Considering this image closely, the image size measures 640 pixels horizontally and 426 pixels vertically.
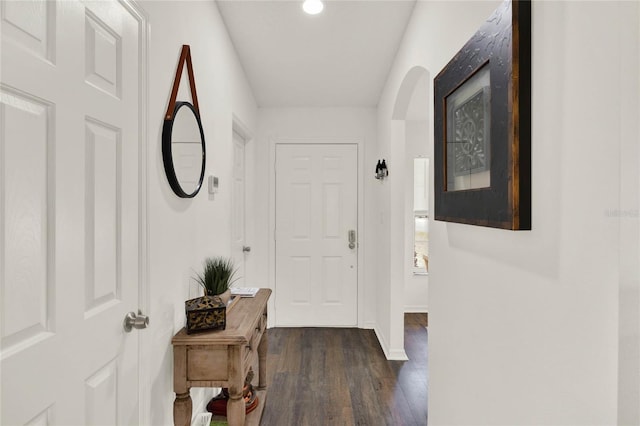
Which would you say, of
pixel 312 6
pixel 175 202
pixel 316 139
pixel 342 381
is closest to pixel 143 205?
pixel 175 202

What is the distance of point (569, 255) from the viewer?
0.81 metres

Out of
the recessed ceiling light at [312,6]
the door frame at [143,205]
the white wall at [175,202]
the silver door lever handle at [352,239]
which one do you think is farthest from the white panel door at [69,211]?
the silver door lever handle at [352,239]

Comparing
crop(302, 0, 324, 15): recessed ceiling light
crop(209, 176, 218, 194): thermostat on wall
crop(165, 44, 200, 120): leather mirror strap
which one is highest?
crop(302, 0, 324, 15): recessed ceiling light

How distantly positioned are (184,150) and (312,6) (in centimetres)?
119

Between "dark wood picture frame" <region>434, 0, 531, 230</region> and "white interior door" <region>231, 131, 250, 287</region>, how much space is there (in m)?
2.25

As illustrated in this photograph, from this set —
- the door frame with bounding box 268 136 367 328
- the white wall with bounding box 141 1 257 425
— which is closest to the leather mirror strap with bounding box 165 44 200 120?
the white wall with bounding box 141 1 257 425

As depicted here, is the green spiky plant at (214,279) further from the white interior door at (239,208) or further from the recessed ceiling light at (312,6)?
the recessed ceiling light at (312,6)

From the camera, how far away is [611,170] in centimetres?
69

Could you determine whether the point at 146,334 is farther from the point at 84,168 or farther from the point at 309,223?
the point at 309,223

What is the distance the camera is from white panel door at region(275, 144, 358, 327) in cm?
409

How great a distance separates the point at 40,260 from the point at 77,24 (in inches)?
24.4

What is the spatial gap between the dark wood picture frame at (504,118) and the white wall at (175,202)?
46.4 inches

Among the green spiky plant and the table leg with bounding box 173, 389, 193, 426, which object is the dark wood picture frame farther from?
the table leg with bounding box 173, 389, 193, 426

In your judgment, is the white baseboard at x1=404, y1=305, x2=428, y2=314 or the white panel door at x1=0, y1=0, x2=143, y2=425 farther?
the white baseboard at x1=404, y1=305, x2=428, y2=314
